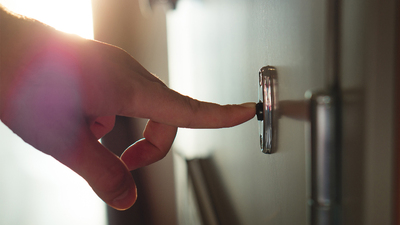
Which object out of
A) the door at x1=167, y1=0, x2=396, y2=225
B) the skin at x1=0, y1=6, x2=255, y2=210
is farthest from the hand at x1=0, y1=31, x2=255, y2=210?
the door at x1=167, y1=0, x2=396, y2=225

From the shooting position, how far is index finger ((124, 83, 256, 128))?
243mm

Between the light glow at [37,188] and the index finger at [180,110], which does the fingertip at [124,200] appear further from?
the light glow at [37,188]

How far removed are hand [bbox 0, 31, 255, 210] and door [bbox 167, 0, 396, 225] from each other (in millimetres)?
105

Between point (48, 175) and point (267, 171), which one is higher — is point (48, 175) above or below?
below

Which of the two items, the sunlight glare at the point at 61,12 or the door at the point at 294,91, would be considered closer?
the door at the point at 294,91

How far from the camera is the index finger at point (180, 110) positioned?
0.80 ft

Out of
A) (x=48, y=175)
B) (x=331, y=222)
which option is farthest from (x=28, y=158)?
(x=331, y=222)

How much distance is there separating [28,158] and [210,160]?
2.96 ft

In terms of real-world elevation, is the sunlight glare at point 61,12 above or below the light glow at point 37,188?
above

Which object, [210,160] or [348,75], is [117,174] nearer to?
[348,75]

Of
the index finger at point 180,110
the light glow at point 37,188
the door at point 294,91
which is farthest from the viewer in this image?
the light glow at point 37,188

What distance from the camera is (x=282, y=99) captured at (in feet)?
0.75

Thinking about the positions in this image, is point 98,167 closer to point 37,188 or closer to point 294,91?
point 294,91

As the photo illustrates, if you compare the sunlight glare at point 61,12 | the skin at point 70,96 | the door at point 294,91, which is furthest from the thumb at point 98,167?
the sunlight glare at point 61,12
